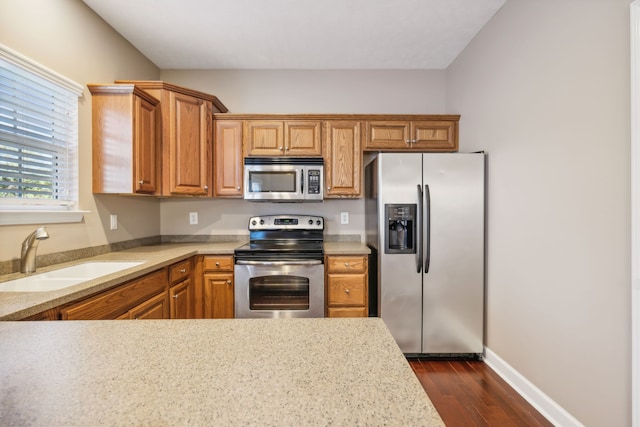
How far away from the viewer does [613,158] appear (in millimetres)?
1366

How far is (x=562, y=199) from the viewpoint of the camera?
65.2 inches

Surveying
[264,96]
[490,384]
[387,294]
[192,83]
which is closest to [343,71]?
[264,96]

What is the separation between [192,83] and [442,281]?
3160 millimetres

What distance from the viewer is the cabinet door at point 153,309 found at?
5.72 ft

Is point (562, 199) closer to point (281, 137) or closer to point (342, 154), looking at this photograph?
point (342, 154)

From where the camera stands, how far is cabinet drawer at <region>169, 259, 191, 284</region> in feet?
7.16

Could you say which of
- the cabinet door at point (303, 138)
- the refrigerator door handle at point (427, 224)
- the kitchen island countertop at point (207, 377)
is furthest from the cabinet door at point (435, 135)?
the kitchen island countertop at point (207, 377)

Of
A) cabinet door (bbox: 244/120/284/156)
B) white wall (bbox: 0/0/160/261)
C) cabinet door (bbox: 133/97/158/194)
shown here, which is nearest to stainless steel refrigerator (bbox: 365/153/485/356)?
cabinet door (bbox: 244/120/284/156)

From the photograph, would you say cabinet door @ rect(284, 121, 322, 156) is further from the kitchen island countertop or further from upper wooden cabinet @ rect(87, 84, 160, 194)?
the kitchen island countertop

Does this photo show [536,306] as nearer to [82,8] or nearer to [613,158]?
[613,158]

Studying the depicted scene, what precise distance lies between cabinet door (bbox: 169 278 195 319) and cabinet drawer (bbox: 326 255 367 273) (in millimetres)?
1160

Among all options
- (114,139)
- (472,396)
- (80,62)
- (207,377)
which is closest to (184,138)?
(114,139)

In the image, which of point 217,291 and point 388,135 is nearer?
point 217,291

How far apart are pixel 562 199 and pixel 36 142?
310cm
